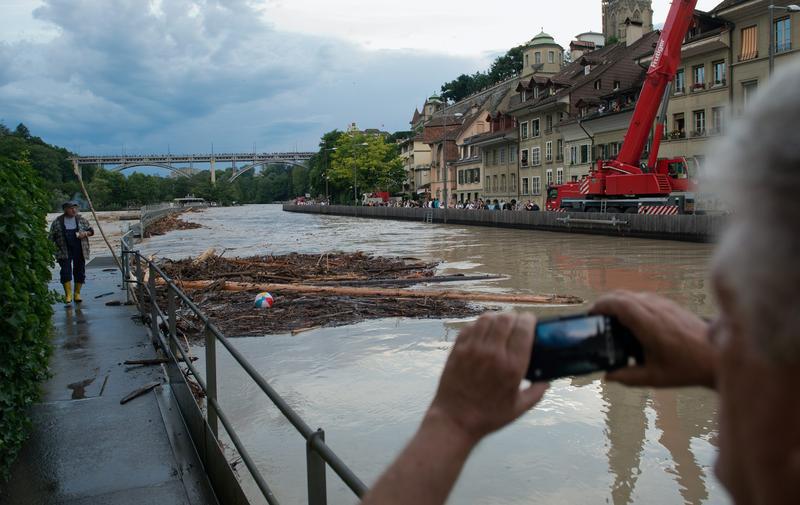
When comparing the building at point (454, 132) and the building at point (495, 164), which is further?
the building at point (454, 132)

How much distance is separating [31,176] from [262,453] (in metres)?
4.18

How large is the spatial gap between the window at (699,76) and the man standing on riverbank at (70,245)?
38.1 meters

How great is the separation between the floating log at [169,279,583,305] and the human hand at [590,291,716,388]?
12.7 meters

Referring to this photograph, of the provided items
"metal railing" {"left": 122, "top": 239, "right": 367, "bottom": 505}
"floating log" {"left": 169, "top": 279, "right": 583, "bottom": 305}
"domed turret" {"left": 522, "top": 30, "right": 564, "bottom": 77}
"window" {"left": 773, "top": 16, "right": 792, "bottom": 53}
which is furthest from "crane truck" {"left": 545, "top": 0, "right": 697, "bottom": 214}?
"domed turret" {"left": 522, "top": 30, "right": 564, "bottom": 77}

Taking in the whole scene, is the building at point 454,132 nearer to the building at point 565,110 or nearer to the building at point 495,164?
the building at point 495,164

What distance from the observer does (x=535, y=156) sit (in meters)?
64.8

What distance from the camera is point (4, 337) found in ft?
15.6

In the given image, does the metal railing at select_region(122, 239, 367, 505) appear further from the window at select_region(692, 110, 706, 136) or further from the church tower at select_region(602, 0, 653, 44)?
the church tower at select_region(602, 0, 653, 44)

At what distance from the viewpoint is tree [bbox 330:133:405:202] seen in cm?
10769

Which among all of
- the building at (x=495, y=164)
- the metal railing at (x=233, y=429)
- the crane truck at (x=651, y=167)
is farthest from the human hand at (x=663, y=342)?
the building at (x=495, y=164)

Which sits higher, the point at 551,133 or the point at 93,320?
the point at 551,133

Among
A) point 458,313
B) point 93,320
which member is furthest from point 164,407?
point 458,313

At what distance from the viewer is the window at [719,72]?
Result: 4069cm

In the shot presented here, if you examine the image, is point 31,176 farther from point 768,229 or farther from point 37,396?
point 768,229
